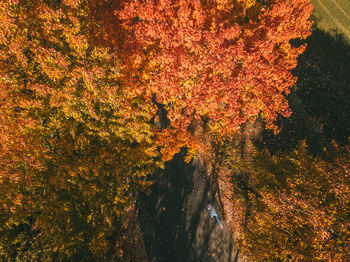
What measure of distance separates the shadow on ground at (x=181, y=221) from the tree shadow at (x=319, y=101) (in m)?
9.70

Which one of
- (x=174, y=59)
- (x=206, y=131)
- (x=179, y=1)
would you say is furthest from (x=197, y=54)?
(x=206, y=131)

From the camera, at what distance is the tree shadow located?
17.1 metres

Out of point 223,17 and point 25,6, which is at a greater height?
point 223,17

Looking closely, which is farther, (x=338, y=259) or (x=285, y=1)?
(x=285, y=1)

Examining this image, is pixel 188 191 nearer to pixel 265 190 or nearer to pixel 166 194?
pixel 166 194

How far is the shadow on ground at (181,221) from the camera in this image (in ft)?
51.9

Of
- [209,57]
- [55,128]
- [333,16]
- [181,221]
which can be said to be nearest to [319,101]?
[333,16]

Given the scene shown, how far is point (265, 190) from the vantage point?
1301cm

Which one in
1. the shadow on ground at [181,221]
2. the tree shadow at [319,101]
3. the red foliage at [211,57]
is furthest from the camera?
the tree shadow at [319,101]

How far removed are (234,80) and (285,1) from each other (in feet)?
31.0

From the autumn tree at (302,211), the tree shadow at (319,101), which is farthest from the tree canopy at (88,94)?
the tree shadow at (319,101)

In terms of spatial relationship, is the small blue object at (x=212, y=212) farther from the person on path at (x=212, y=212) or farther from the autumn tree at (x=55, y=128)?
the autumn tree at (x=55, y=128)

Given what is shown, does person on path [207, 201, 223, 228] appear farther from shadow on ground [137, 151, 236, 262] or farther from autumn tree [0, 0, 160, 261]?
autumn tree [0, 0, 160, 261]

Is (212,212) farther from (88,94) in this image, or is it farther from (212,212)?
(88,94)
